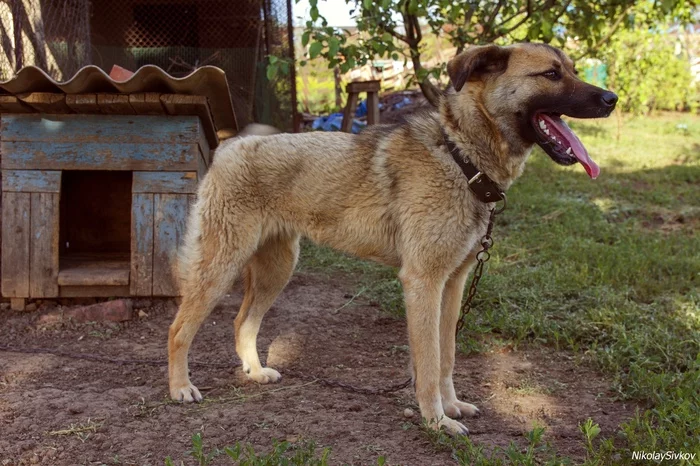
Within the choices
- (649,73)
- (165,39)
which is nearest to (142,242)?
(165,39)

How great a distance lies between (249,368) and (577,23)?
5.21 meters

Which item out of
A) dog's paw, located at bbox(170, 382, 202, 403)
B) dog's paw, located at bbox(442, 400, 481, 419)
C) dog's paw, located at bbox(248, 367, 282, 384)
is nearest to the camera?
dog's paw, located at bbox(442, 400, 481, 419)

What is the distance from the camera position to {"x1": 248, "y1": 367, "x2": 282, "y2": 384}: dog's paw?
12.6ft

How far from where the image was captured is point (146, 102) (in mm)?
4543

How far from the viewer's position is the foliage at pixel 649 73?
13.2 m

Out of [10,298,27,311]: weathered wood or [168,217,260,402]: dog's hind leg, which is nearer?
[168,217,260,402]: dog's hind leg

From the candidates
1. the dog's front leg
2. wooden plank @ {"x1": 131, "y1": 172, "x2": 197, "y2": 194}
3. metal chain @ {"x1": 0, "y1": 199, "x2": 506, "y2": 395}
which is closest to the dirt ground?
metal chain @ {"x1": 0, "y1": 199, "x2": 506, "y2": 395}

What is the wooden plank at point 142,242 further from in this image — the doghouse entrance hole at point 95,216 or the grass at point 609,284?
the grass at point 609,284

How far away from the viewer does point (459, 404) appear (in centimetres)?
343

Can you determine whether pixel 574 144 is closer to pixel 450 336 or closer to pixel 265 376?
pixel 450 336

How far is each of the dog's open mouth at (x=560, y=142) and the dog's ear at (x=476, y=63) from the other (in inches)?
12.9

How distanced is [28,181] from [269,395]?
2.51 m

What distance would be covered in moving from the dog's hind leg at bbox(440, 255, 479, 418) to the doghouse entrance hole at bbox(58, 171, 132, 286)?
3.01m

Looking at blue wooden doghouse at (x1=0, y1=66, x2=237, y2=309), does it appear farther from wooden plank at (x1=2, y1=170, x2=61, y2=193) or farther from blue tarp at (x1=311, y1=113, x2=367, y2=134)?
blue tarp at (x1=311, y1=113, x2=367, y2=134)
